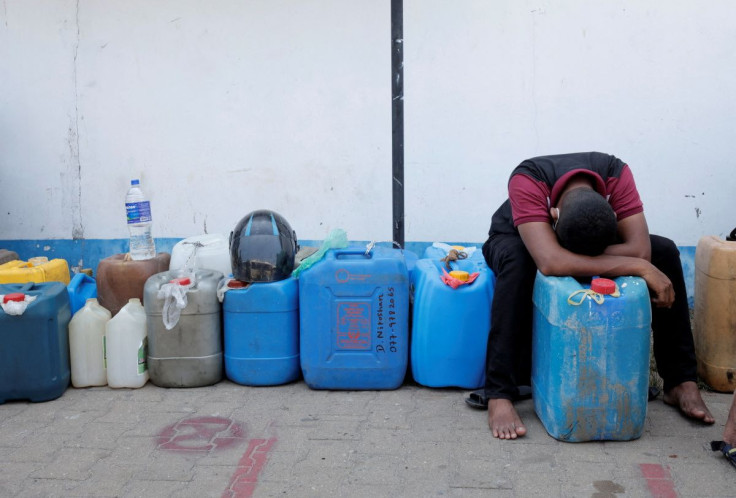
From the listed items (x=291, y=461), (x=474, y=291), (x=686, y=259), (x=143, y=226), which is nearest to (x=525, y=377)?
(x=474, y=291)

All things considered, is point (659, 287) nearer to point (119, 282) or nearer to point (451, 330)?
point (451, 330)

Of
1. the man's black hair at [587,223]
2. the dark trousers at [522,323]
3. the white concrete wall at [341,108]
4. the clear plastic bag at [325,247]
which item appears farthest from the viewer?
the white concrete wall at [341,108]

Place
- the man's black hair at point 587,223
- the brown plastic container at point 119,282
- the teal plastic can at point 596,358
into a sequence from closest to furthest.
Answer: the teal plastic can at point 596,358 → the man's black hair at point 587,223 → the brown plastic container at point 119,282

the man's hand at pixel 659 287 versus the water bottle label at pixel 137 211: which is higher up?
the water bottle label at pixel 137 211

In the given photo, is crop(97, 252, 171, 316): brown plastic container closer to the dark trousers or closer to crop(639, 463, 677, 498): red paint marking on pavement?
the dark trousers

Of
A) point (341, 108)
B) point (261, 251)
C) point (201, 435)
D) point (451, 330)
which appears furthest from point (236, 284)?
point (341, 108)

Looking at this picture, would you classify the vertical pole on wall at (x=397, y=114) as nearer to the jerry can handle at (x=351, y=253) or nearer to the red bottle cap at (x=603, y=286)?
the jerry can handle at (x=351, y=253)

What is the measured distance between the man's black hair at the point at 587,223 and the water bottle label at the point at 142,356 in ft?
7.38

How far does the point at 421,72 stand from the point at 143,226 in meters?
2.08

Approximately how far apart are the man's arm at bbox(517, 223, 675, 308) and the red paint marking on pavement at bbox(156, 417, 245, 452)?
1573 millimetres

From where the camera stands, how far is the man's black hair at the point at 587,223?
126 inches

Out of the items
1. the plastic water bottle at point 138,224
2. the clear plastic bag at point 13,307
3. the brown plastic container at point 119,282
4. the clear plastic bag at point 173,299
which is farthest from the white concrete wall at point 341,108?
the clear plastic bag at point 13,307

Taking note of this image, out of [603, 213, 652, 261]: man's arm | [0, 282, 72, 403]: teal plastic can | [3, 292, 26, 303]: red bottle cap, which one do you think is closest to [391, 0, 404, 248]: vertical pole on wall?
[603, 213, 652, 261]: man's arm

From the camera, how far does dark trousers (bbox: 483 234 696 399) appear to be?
11.4 feet
